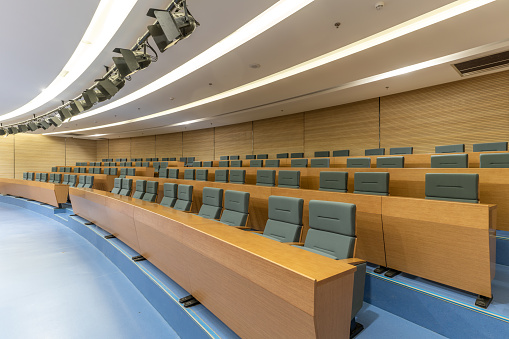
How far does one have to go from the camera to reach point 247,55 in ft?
12.9

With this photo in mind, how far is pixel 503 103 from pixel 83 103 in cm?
827

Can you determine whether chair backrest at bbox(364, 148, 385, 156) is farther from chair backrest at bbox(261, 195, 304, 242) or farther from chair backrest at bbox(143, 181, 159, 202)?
chair backrest at bbox(143, 181, 159, 202)

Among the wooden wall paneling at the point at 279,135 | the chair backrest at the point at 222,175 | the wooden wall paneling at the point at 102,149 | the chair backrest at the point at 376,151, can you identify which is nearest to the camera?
the chair backrest at the point at 222,175

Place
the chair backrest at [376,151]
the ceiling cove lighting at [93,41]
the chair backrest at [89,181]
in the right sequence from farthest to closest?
the chair backrest at [89,181]
the chair backrest at [376,151]
the ceiling cove lighting at [93,41]

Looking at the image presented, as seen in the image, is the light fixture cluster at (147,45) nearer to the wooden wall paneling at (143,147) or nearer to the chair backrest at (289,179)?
the chair backrest at (289,179)

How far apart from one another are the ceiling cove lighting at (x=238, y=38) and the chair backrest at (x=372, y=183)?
200 centimetres

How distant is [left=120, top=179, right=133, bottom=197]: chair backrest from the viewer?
4.63 meters

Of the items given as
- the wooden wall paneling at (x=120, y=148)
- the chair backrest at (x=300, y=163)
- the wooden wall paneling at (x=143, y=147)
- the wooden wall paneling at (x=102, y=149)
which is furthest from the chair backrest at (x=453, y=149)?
the wooden wall paneling at (x=102, y=149)

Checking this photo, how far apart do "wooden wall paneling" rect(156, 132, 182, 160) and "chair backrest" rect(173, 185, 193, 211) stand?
847cm

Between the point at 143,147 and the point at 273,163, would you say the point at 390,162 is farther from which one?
the point at 143,147

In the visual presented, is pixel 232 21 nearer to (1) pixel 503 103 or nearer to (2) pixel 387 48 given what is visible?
(2) pixel 387 48

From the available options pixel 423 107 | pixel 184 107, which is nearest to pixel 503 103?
pixel 423 107

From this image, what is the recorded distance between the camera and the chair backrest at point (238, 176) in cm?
430

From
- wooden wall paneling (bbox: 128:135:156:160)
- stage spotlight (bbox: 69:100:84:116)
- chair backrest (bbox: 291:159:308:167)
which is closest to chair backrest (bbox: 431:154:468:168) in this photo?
chair backrest (bbox: 291:159:308:167)
